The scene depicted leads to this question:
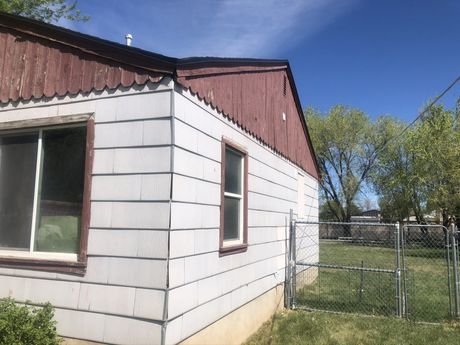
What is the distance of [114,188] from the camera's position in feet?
14.7

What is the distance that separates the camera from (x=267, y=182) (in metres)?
7.85

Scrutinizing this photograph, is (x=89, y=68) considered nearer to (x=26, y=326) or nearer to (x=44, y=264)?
(x=44, y=264)

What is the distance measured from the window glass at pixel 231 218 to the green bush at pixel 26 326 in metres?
2.43

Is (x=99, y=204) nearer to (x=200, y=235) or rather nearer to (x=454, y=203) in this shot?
(x=200, y=235)

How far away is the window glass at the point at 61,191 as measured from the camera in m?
4.71

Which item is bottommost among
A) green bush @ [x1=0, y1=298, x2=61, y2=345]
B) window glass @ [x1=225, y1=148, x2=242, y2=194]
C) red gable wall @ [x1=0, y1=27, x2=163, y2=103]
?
green bush @ [x1=0, y1=298, x2=61, y2=345]

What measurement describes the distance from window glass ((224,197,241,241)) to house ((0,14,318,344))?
0.05 m

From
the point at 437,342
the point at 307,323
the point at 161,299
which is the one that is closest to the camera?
the point at 161,299

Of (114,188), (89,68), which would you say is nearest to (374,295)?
(114,188)

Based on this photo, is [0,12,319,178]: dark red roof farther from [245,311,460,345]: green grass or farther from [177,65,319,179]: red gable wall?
[245,311,460,345]: green grass

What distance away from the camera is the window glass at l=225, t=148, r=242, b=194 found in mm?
6102

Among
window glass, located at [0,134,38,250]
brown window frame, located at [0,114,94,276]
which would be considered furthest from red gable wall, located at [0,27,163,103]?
window glass, located at [0,134,38,250]

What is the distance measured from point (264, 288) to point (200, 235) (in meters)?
2.97

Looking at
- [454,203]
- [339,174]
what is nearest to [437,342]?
[454,203]
